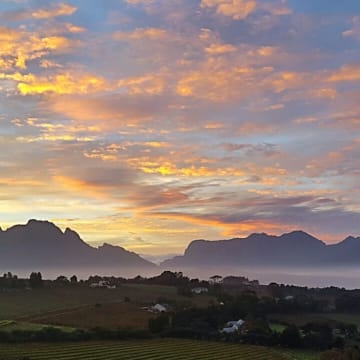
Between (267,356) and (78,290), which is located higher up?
(78,290)

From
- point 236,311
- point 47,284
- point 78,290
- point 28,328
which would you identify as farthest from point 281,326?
point 47,284

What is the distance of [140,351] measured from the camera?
1972 inches

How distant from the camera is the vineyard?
148ft

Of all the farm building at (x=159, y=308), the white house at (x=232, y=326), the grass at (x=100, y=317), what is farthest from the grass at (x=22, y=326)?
the farm building at (x=159, y=308)

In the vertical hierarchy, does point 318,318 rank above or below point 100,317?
below

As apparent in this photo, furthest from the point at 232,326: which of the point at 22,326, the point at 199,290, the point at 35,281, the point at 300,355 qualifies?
the point at 35,281

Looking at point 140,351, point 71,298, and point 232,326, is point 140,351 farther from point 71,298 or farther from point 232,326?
point 71,298

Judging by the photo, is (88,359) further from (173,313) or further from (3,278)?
(3,278)

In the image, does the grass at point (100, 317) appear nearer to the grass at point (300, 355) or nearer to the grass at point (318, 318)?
the grass at point (300, 355)

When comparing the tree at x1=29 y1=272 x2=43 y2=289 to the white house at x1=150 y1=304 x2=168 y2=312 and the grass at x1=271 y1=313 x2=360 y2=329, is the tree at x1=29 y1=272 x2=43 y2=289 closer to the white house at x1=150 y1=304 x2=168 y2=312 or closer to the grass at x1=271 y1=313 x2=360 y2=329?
the white house at x1=150 y1=304 x2=168 y2=312

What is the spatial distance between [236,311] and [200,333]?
52.0ft

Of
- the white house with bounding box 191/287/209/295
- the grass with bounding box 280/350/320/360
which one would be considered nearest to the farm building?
the white house with bounding box 191/287/209/295

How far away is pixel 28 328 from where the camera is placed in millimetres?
57125

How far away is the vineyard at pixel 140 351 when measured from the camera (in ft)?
148
